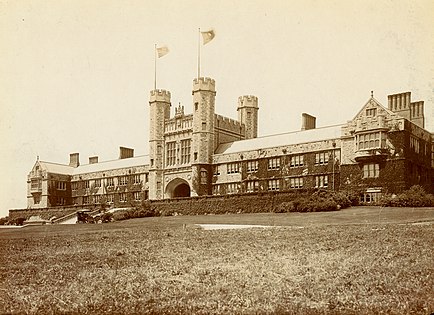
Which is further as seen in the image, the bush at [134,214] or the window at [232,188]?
the window at [232,188]

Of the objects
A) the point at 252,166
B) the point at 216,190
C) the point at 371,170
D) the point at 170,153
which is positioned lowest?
the point at 216,190

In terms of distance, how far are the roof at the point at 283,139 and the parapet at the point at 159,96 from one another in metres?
6.20

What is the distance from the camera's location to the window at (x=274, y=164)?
39.6m

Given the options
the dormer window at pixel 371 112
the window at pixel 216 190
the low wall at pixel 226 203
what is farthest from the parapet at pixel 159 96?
the dormer window at pixel 371 112

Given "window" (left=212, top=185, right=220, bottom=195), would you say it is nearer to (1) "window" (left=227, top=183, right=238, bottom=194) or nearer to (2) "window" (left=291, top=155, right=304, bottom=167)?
(1) "window" (left=227, top=183, right=238, bottom=194)

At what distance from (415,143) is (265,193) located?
10.1 metres

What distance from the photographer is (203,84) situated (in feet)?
140

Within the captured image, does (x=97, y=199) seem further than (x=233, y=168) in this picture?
Yes

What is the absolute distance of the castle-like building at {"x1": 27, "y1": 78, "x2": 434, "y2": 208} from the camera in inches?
1313

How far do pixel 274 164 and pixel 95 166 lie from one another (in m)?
25.9

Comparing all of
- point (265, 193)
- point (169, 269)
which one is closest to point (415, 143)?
point (265, 193)

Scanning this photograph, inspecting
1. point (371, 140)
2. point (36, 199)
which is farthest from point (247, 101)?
point (36, 199)

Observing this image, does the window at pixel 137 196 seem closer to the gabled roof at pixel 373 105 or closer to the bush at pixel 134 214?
the bush at pixel 134 214

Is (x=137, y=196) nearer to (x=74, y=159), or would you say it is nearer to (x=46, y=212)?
(x=46, y=212)
